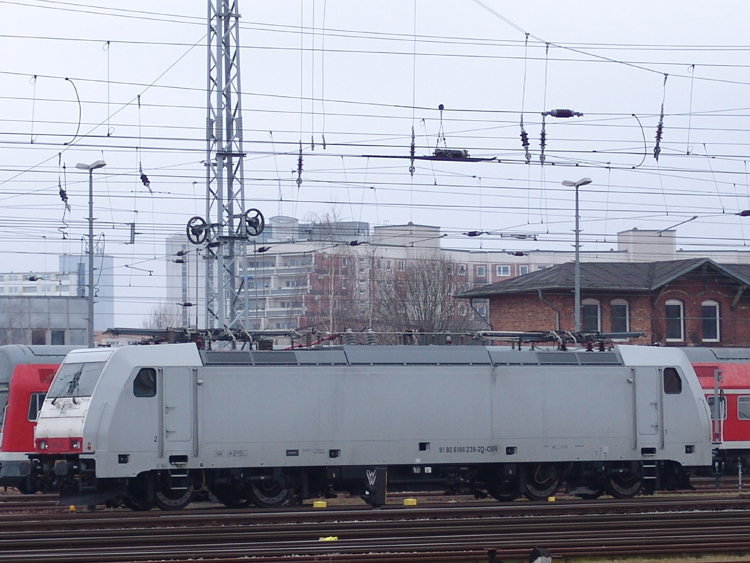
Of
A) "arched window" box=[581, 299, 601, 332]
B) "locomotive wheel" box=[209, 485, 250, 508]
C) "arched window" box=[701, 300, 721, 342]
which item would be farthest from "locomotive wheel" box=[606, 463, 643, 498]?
"arched window" box=[701, 300, 721, 342]

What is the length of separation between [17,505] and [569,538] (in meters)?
12.5

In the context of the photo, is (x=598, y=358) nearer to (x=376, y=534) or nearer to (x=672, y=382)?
(x=672, y=382)

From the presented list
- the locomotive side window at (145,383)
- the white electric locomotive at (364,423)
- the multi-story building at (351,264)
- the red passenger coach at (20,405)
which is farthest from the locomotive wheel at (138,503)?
the multi-story building at (351,264)

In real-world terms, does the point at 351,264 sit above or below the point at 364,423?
above

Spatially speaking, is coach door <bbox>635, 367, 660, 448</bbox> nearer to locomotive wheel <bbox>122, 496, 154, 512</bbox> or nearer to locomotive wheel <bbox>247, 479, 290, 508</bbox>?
locomotive wheel <bbox>247, 479, 290, 508</bbox>

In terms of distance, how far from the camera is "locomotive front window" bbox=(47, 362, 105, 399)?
1819cm

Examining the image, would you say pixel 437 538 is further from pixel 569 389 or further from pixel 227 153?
pixel 227 153

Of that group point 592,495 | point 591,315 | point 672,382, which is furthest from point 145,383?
point 591,315

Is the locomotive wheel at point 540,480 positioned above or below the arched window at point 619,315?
below

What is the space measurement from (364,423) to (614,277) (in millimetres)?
28212

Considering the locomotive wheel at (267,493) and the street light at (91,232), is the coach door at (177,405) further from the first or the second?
the street light at (91,232)

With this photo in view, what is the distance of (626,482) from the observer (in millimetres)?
20984

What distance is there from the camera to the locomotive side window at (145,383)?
59.5 feet

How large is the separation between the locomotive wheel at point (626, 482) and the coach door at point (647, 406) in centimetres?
58
